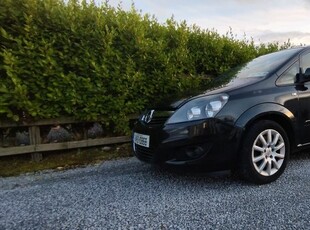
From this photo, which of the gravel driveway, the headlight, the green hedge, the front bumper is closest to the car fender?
the front bumper

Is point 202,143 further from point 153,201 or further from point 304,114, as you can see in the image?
point 304,114

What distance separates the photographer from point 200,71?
638 centimetres

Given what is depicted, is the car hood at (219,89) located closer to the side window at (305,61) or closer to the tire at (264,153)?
the tire at (264,153)

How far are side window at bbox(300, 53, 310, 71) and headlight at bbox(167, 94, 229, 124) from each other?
4.10 feet

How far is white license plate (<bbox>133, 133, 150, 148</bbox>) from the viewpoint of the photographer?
3803 millimetres

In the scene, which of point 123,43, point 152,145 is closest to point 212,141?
point 152,145

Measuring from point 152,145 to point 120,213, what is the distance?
3.09ft

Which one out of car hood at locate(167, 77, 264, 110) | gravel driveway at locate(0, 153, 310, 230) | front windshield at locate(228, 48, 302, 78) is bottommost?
gravel driveway at locate(0, 153, 310, 230)

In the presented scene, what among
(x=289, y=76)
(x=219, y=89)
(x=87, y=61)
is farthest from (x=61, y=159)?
(x=289, y=76)

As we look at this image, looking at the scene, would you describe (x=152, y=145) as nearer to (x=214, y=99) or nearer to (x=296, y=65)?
(x=214, y=99)

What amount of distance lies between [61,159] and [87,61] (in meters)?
1.61

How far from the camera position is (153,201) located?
129 inches

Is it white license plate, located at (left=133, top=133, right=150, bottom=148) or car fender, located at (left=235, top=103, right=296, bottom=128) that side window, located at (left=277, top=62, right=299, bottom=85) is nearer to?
car fender, located at (left=235, top=103, right=296, bottom=128)

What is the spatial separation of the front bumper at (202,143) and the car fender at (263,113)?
0.39 feet
